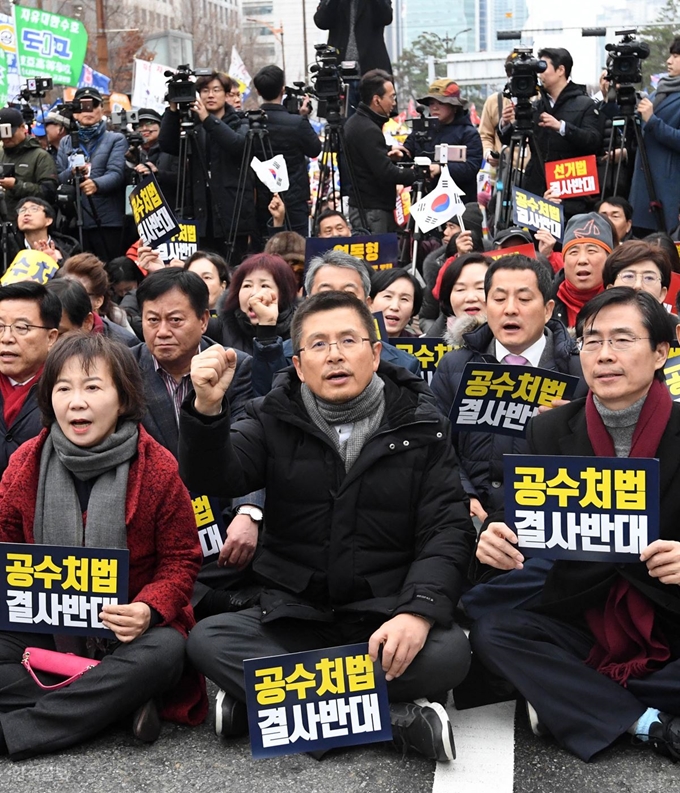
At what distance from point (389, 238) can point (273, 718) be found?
3.80 m

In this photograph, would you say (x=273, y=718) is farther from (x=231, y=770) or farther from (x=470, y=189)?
(x=470, y=189)

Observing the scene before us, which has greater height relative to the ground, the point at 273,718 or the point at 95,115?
the point at 95,115

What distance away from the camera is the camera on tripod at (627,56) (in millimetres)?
7785

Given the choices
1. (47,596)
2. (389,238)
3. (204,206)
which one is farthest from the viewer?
(204,206)

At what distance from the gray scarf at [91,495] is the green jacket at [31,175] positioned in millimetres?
5852

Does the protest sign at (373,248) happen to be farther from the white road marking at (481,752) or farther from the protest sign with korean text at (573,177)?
the white road marking at (481,752)

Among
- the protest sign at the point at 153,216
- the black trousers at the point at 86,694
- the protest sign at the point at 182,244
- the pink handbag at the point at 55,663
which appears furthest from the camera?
the protest sign at the point at 182,244

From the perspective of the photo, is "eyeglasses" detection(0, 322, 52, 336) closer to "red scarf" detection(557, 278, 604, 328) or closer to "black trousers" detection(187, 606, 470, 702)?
"black trousers" detection(187, 606, 470, 702)

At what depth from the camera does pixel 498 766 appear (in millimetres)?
3260

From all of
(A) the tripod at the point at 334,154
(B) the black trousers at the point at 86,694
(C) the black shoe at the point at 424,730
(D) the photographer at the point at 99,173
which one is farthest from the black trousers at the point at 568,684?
(D) the photographer at the point at 99,173

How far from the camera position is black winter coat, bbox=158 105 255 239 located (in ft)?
27.3

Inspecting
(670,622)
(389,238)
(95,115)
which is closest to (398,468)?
(670,622)

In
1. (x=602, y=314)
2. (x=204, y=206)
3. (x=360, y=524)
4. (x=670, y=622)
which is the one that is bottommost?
(x=670, y=622)

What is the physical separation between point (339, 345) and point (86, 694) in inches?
49.0
